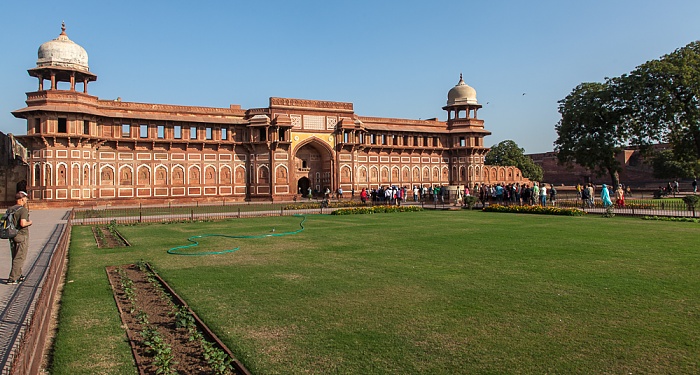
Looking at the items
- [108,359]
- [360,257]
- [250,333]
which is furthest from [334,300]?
[360,257]

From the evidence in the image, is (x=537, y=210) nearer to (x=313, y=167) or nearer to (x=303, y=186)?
(x=313, y=167)

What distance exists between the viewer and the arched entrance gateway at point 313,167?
133ft

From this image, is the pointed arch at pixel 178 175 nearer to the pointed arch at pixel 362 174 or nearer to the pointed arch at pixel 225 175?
the pointed arch at pixel 225 175

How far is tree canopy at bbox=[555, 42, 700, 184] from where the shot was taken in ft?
98.1

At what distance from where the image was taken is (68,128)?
30.7m

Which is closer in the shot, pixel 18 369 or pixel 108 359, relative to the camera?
pixel 18 369

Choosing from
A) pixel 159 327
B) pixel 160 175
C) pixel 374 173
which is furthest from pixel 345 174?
pixel 159 327

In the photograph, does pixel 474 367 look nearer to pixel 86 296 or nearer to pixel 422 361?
pixel 422 361

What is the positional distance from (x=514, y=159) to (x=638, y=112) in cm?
3035

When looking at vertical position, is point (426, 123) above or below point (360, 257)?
above

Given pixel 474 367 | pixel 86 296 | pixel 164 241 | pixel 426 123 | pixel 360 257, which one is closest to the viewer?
pixel 474 367

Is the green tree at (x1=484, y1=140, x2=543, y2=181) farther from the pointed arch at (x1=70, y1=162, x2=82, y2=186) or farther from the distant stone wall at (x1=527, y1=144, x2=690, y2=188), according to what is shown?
the pointed arch at (x1=70, y1=162, x2=82, y2=186)

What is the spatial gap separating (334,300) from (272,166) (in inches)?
1263

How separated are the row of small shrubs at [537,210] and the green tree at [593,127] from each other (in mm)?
15197
